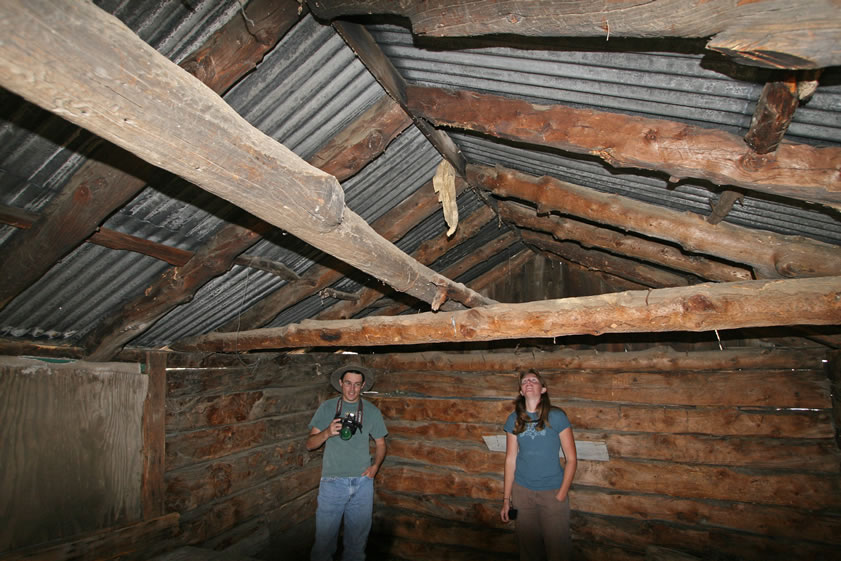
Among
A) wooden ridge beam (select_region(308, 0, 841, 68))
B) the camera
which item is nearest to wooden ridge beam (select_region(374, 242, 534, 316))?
the camera

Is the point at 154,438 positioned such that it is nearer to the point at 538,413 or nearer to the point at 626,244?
the point at 538,413

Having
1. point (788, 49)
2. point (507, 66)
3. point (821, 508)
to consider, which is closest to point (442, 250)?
point (507, 66)

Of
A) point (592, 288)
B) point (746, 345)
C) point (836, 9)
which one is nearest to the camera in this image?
point (836, 9)

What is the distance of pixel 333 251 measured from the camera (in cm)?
217

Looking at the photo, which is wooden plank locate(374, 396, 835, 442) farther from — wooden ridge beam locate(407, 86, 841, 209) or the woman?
wooden ridge beam locate(407, 86, 841, 209)

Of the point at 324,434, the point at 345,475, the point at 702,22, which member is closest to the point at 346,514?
the point at 345,475

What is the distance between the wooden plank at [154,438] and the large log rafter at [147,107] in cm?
370

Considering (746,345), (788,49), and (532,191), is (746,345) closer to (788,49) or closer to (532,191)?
(532,191)

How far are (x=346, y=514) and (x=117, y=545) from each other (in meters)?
2.06

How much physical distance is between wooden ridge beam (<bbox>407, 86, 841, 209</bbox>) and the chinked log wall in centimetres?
399

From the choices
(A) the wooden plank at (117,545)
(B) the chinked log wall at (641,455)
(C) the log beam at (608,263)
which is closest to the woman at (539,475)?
(B) the chinked log wall at (641,455)

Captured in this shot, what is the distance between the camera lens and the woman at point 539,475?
4.18 metres

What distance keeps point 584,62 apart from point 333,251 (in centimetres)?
147

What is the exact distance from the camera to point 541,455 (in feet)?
14.2
